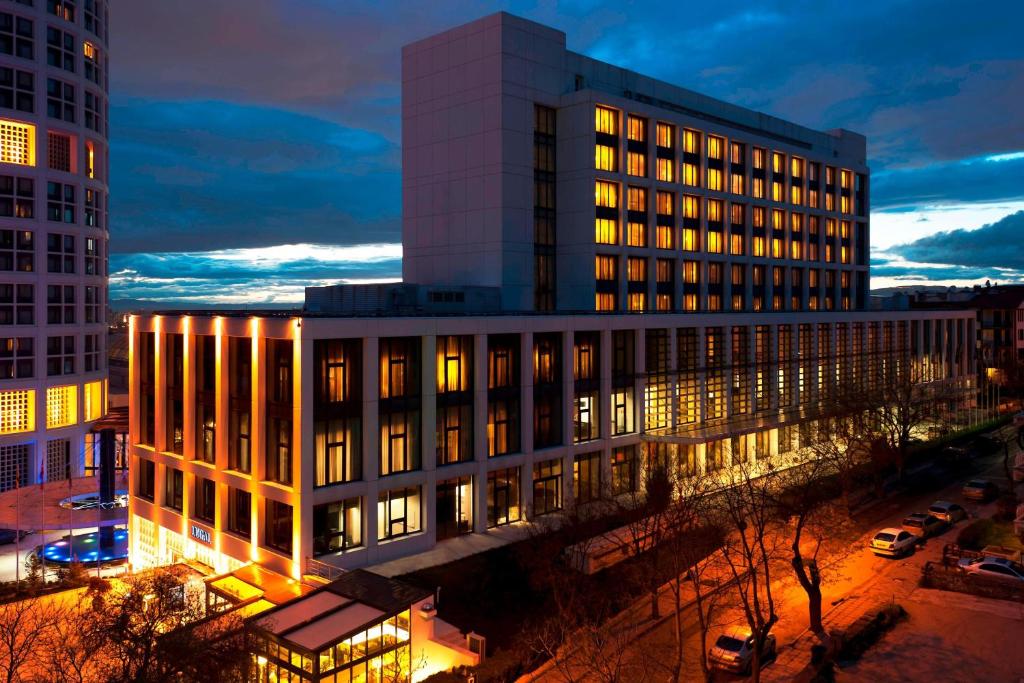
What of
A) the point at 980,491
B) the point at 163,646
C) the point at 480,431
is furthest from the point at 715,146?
the point at 163,646

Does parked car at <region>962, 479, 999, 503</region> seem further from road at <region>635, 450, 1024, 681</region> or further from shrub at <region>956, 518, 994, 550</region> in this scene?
shrub at <region>956, 518, 994, 550</region>

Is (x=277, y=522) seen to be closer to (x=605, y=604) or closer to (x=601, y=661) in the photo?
(x=605, y=604)

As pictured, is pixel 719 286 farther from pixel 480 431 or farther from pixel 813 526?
pixel 480 431

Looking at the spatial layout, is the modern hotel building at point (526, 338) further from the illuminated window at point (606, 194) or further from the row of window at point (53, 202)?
the row of window at point (53, 202)

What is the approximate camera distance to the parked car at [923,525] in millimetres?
51969

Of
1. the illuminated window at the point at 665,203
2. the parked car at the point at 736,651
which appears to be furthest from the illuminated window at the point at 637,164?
the parked car at the point at 736,651

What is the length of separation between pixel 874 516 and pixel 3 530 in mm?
69599

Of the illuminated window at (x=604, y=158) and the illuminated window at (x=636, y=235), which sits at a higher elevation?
the illuminated window at (x=604, y=158)

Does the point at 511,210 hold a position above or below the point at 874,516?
above

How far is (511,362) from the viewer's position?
52.3 metres

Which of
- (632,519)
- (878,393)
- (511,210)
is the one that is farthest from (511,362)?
(878,393)

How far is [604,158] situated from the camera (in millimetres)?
74000

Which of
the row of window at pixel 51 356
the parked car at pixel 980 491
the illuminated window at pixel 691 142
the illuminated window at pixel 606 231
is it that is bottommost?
the parked car at pixel 980 491

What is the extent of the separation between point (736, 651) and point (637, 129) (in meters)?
55.6
